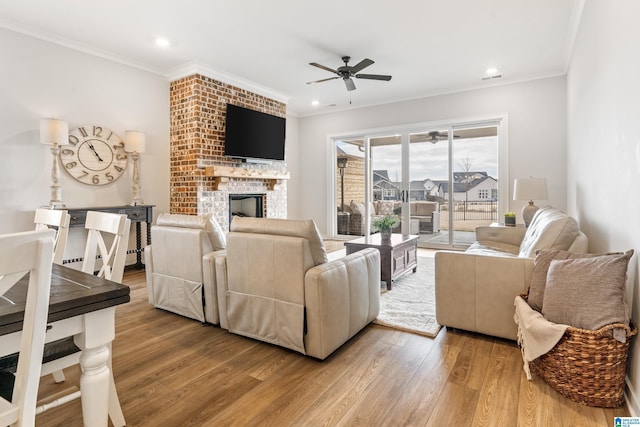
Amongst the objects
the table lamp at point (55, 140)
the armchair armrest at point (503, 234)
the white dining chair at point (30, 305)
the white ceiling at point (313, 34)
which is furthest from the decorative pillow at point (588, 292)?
the table lamp at point (55, 140)

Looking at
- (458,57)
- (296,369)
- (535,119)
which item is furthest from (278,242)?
(535,119)

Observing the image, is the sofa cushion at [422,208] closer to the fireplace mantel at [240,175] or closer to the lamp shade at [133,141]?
the fireplace mantel at [240,175]

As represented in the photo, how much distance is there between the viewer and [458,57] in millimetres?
4496

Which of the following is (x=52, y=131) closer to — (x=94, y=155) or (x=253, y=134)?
(x=94, y=155)

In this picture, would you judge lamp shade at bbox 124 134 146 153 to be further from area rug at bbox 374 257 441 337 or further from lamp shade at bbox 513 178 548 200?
lamp shade at bbox 513 178 548 200

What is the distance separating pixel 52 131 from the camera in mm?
3584

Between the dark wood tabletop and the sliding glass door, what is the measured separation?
18.7 ft

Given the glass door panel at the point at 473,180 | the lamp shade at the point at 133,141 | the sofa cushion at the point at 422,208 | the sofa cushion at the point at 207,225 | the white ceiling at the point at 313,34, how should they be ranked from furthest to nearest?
1. the sofa cushion at the point at 422,208
2. the glass door panel at the point at 473,180
3. the lamp shade at the point at 133,141
4. the white ceiling at the point at 313,34
5. the sofa cushion at the point at 207,225

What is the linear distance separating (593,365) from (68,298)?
7.46ft

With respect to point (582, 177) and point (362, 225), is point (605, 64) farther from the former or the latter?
point (362, 225)

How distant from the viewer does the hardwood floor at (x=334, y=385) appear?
1.64 m

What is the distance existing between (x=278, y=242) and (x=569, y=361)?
5.61 ft

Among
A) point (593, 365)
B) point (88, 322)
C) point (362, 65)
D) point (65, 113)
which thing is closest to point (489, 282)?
point (593, 365)

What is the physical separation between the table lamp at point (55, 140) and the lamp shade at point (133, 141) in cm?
74
